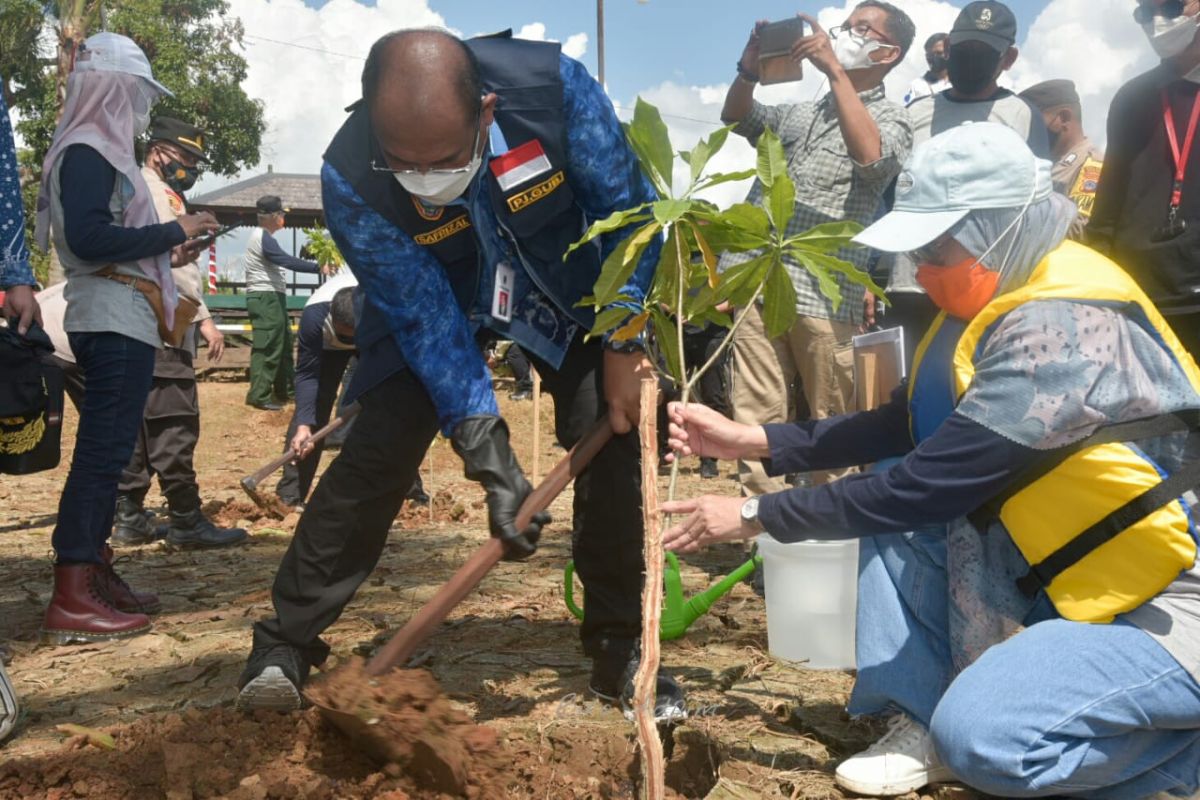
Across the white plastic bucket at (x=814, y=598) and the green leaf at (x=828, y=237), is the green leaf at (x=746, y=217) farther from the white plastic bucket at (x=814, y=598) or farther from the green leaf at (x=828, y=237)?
the white plastic bucket at (x=814, y=598)

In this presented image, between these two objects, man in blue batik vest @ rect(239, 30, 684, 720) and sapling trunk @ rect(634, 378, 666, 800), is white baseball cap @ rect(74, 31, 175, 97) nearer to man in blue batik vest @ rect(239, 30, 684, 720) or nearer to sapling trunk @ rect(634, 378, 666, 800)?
man in blue batik vest @ rect(239, 30, 684, 720)

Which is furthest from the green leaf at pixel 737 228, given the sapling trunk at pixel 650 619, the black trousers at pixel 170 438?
the black trousers at pixel 170 438

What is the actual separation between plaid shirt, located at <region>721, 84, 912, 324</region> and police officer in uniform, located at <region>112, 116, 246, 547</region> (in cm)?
280

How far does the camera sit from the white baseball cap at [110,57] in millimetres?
3516

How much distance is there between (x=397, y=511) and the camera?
264cm

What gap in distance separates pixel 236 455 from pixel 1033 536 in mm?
8649

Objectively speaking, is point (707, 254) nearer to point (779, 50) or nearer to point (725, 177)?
point (725, 177)

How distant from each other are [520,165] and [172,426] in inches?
130

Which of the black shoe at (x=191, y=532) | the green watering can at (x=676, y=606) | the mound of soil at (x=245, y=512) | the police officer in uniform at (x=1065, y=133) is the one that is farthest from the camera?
the mound of soil at (x=245, y=512)

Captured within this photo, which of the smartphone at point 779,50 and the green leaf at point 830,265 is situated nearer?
the green leaf at point 830,265

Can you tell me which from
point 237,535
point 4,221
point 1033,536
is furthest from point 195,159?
point 1033,536

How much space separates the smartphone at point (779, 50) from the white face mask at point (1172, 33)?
1.21 metres

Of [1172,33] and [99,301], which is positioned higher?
[1172,33]

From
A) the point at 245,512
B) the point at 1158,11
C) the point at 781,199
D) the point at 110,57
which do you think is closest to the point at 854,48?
the point at 1158,11
